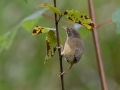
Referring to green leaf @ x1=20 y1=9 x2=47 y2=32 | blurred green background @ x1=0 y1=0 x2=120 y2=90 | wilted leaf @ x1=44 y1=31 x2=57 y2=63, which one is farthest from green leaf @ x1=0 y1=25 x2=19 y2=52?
blurred green background @ x1=0 y1=0 x2=120 y2=90

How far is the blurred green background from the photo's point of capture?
251cm

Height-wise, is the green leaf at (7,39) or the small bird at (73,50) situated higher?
the green leaf at (7,39)

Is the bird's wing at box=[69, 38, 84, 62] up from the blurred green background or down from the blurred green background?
down

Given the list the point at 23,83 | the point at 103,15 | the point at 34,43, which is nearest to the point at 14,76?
the point at 23,83

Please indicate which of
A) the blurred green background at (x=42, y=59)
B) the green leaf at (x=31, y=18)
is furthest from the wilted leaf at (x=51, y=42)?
the blurred green background at (x=42, y=59)

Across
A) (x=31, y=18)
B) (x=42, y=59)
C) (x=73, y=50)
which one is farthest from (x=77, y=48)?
(x=42, y=59)

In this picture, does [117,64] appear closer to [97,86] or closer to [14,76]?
[97,86]

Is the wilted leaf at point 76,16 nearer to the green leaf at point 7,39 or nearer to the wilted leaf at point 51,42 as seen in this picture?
the wilted leaf at point 51,42

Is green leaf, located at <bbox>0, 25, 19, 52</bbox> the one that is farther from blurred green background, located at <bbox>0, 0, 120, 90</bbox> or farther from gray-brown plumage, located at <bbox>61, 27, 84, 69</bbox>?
blurred green background, located at <bbox>0, 0, 120, 90</bbox>

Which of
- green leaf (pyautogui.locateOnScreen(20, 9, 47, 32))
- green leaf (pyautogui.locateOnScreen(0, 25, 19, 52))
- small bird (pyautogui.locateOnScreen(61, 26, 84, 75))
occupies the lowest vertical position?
small bird (pyautogui.locateOnScreen(61, 26, 84, 75))

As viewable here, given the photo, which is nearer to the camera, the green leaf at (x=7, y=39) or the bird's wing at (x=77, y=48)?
the bird's wing at (x=77, y=48)

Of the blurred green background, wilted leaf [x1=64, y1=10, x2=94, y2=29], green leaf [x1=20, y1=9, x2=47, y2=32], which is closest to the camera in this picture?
wilted leaf [x1=64, y1=10, x2=94, y2=29]

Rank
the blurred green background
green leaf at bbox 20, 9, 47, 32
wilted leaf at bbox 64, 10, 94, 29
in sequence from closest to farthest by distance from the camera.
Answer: wilted leaf at bbox 64, 10, 94, 29
green leaf at bbox 20, 9, 47, 32
the blurred green background

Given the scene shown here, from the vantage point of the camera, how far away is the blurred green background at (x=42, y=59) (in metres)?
2.51
